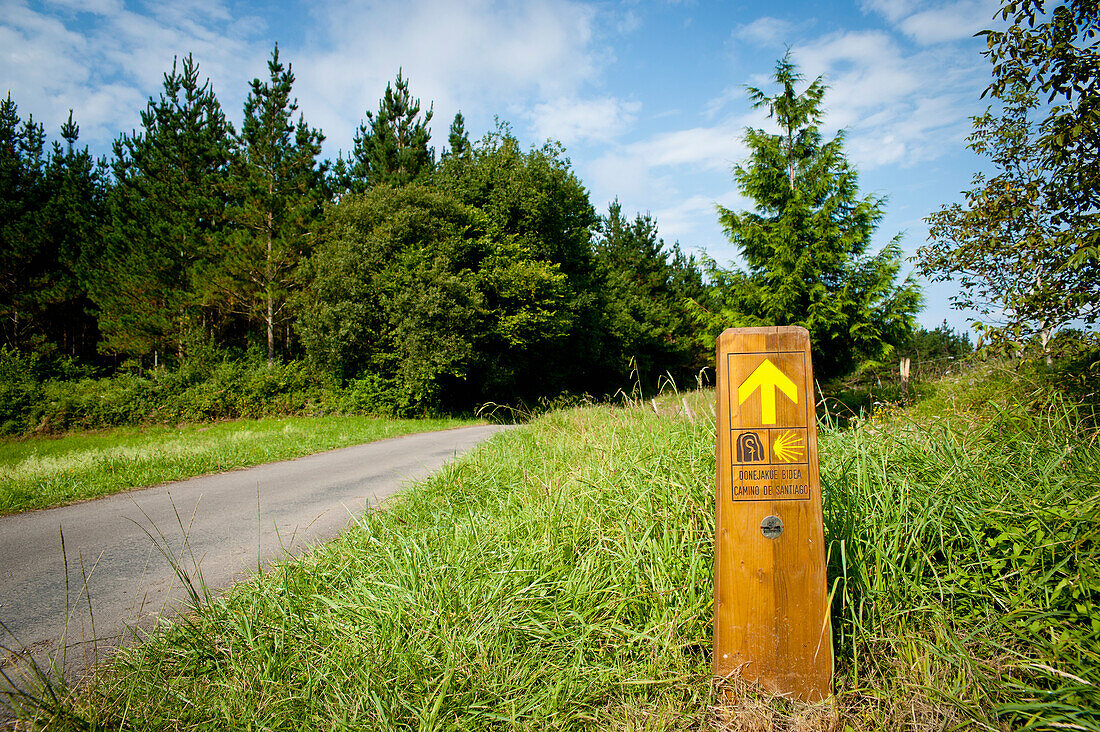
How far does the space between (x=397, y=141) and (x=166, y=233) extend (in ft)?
37.9

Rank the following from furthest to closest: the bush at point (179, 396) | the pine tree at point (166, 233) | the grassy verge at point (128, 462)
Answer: the pine tree at point (166, 233)
the bush at point (179, 396)
the grassy verge at point (128, 462)

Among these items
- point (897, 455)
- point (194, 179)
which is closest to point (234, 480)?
point (897, 455)

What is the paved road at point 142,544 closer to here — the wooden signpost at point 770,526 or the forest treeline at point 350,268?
the wooden signpost at point 770,526

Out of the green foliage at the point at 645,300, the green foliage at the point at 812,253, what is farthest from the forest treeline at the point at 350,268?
the green foliage at the point at 645,300

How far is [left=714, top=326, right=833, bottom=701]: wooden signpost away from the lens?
6.56 feet

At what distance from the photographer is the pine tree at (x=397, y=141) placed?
24.7 meters

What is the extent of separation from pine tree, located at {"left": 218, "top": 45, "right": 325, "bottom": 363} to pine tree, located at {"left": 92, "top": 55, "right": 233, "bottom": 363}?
1122mm

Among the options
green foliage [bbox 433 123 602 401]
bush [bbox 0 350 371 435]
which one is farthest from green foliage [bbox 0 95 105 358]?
green foliage [bbox 433 123 602 401]

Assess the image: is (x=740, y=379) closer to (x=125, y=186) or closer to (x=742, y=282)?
(x=742, y=282)

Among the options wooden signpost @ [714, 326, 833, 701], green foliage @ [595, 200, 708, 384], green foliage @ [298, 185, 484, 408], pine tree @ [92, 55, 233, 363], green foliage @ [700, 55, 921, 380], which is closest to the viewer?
wooden signpost @ [714, 326, 833, 701]

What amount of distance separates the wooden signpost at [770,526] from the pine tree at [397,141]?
25.4 m

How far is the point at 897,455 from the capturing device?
9.73 feet

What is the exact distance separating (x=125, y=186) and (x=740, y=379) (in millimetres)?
32203

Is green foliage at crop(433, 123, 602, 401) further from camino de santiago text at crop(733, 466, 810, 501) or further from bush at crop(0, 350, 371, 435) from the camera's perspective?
camino de santiago text at crop(733, 466, 810, 501)
